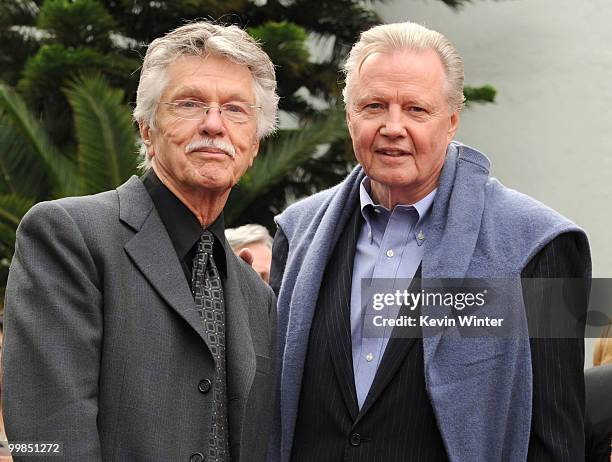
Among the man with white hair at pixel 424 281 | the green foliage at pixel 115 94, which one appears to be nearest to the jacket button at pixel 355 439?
the man with white hair at pixel 424 281

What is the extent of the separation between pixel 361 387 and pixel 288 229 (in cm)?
76

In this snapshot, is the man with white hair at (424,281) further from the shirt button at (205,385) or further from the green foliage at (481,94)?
the green foliage at (481,94)

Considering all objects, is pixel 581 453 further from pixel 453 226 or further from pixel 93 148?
pixel 93 148

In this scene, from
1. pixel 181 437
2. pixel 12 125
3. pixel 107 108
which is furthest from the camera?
pixel 12 125

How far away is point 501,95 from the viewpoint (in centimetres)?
1044

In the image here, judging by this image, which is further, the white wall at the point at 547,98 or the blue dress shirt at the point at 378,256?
the white wall at the point at 547,98

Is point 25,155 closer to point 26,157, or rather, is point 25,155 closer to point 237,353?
point 26,157

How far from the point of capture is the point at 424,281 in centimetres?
329

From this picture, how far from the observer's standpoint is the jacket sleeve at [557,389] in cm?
308

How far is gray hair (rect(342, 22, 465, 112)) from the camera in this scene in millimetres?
3439

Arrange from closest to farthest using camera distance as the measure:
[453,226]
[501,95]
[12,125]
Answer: [453,226] < [12,125] < [501,95]

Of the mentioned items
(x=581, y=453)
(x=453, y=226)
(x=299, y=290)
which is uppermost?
(x=453, y=226)

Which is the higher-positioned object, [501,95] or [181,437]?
[501,95]

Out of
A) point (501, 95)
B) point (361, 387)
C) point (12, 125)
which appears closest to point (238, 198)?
point (12, 125)
